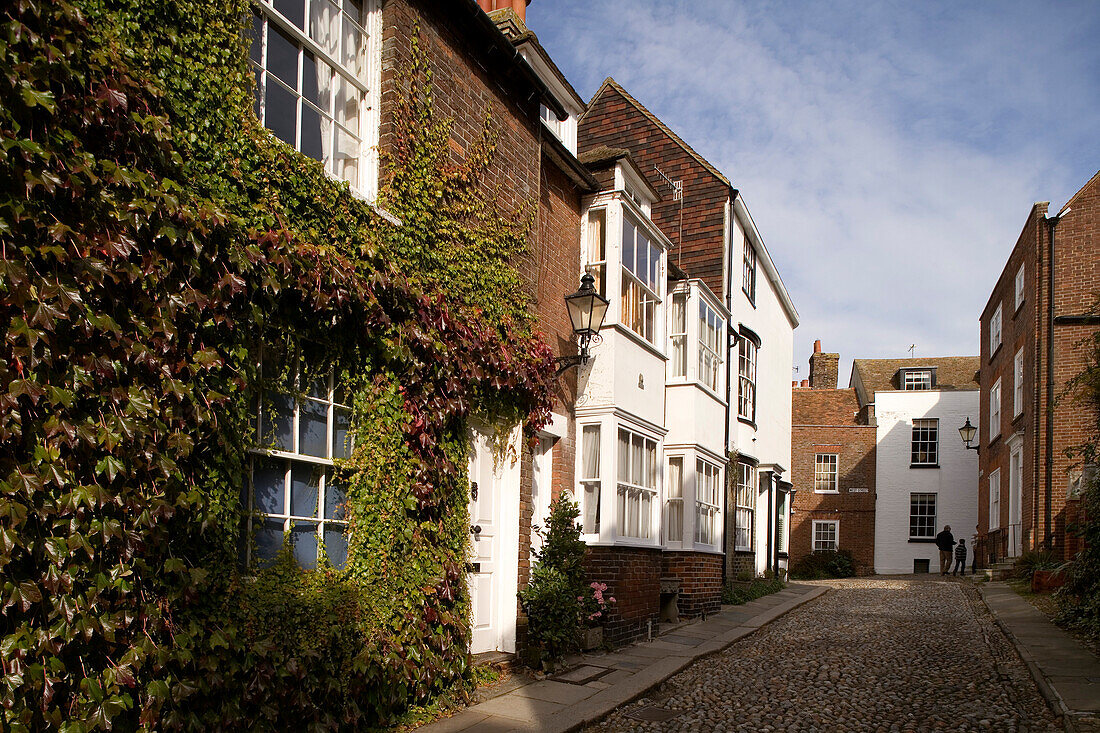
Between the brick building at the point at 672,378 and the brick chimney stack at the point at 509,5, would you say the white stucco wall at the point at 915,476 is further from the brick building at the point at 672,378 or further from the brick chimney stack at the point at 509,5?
the brick chimney stack at the point at 509,5

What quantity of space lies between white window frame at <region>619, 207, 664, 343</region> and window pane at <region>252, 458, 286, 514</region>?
5.98m

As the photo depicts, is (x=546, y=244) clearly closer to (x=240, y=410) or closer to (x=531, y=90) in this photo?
(x=531, y=90)

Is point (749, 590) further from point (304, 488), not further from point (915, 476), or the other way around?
point (915, 476)

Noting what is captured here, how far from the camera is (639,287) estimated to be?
1152 centimetres

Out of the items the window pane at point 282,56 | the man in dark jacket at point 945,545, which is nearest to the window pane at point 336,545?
the window pane at point 282,56

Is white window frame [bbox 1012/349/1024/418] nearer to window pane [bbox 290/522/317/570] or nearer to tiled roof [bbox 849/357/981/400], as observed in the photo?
→ tiled roof [bbox 849/357/981/400]

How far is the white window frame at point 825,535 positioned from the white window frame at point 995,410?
777cm

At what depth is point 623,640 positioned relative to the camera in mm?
10008

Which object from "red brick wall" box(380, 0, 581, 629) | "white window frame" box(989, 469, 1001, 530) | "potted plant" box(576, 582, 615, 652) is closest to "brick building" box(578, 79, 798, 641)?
"potted plant" box(576, 582, 615, 652)

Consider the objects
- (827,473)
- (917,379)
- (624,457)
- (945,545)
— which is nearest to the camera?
(624,457)

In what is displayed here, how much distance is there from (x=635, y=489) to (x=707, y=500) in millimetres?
3267

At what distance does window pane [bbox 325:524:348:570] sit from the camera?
579 cm

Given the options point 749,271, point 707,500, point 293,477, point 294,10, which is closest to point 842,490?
point 749,271

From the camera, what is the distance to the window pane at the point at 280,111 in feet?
18.5
